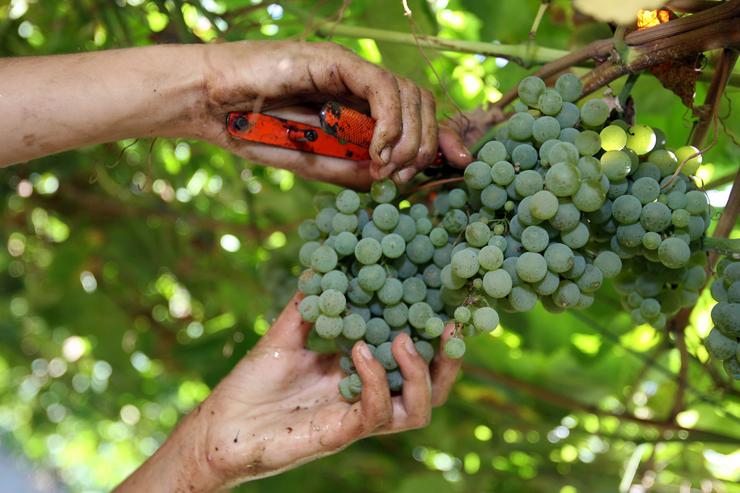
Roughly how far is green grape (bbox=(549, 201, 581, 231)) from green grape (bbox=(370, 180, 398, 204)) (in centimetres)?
22

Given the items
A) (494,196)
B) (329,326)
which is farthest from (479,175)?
(329,326)

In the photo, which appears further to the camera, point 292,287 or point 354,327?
point 292,287

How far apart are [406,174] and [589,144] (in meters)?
0.22

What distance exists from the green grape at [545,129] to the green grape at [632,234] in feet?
0.41

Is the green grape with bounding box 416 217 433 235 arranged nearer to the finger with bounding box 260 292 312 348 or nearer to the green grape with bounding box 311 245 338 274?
the green grape with bounding box 311 245 338 274

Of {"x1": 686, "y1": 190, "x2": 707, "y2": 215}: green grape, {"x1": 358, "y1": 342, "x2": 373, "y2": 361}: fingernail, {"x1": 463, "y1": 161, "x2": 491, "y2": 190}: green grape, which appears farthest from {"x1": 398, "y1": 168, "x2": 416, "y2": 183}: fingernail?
{"x1": 686, "y1": 190, "x2": 707, "y2": 215}: green grape

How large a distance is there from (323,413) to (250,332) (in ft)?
2.09

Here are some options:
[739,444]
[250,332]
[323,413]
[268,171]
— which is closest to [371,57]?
[268,171]

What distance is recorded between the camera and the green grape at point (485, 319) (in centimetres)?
78

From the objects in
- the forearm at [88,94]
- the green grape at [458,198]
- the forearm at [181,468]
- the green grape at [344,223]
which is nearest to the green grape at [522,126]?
the green grape at [458,198]

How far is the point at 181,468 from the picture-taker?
1059mm

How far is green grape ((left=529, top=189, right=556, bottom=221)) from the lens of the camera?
0.75 metres

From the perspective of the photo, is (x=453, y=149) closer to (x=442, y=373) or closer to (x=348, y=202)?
(x=348, y=202)

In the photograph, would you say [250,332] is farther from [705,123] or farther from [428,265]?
[705,123]
